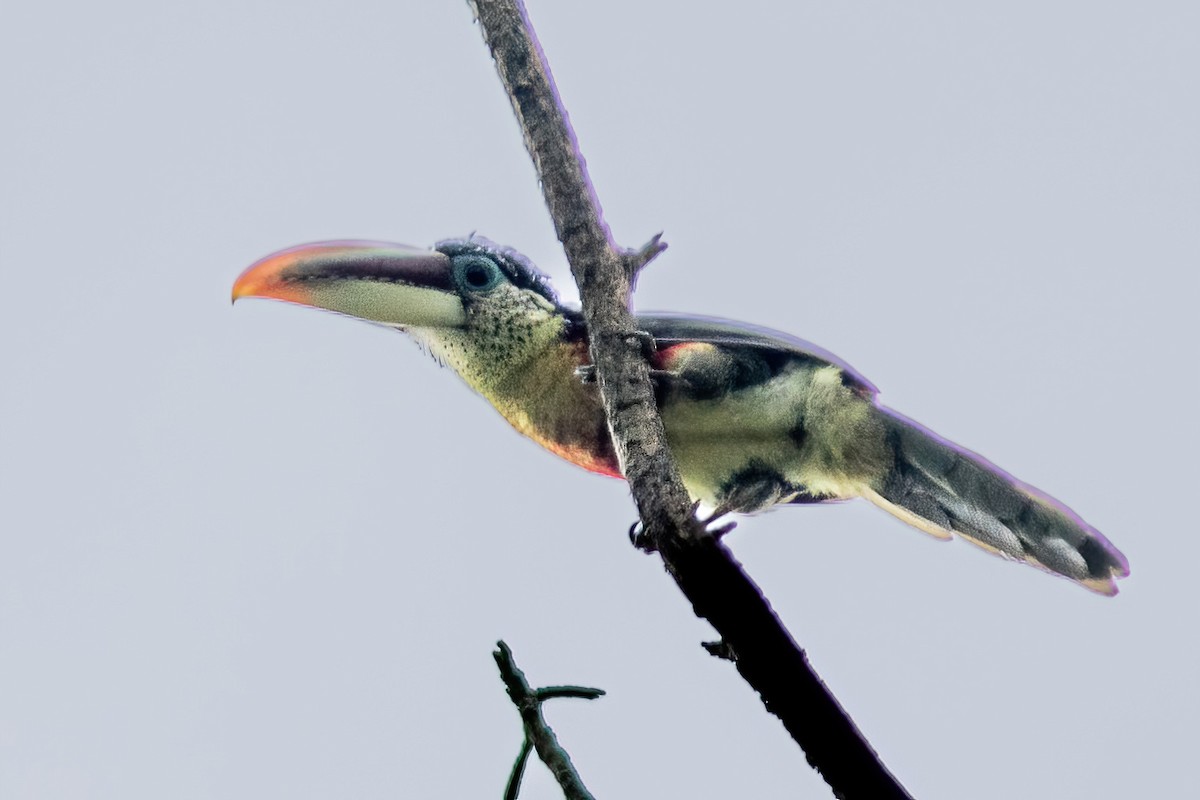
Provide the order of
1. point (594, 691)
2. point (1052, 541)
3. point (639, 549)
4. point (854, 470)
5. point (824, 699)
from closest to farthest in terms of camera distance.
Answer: point (594, 691) < point (824, 699) < point (639, 549) < point (1052, 541) < point (854, 470)

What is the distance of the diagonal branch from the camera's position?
2.21 meters

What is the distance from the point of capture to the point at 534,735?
196 centimetres

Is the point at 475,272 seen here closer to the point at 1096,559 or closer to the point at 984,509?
the point at 984,509

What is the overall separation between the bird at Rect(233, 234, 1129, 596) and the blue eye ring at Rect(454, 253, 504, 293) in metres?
0.08

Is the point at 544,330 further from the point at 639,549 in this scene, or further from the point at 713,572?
the point at 713,572

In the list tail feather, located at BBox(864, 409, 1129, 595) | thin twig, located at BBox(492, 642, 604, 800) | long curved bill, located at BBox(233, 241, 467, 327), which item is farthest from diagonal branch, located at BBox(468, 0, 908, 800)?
tail feather, located at BBox(864, 409, 1129, 595)

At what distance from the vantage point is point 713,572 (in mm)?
2275

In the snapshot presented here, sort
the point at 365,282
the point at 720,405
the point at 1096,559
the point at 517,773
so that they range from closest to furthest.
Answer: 1. the point at 517,773
2. the point at 1096,559
3. the point at 720,405
4. the point at 365,282

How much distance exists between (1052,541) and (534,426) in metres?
1.82

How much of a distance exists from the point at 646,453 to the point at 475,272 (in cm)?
221

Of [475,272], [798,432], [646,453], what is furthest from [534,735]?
[475,272]

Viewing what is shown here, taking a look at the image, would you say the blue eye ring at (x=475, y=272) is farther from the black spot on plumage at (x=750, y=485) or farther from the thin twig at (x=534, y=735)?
the thin twig at (x=534, y=735)

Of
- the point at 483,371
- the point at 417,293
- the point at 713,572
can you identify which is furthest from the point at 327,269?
the point at 713,572

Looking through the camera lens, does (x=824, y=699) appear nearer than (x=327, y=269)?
Yes
